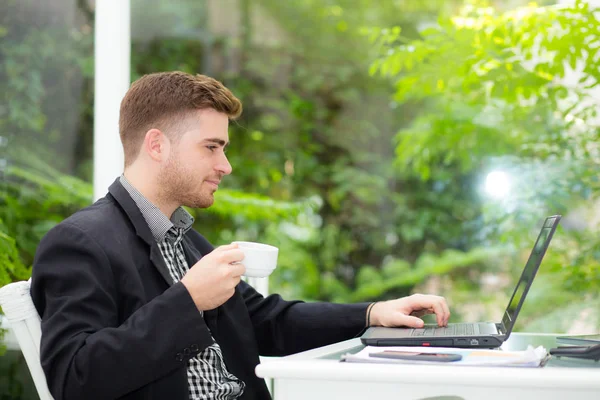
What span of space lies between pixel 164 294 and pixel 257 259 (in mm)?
201

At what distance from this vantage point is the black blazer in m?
0.93

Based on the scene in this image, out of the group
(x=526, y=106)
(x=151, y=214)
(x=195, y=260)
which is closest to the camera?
(x=151, y=214)

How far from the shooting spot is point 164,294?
3.20 ft

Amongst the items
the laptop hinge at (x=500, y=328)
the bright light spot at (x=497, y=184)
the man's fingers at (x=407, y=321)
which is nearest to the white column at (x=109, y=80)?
the man's fingers at (x=407, y=321)

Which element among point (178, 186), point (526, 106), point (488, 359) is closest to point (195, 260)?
point (178, 186)

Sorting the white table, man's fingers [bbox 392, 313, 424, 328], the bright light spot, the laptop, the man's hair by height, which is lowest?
the white table

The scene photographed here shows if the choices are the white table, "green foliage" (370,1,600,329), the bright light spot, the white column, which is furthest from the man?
the bright light spot

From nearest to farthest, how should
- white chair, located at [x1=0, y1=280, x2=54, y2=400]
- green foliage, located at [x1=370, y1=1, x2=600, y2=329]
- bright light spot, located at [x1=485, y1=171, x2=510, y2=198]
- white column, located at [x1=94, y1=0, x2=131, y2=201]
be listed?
white chair, located at [x1=0, y1=280, x2=54, y2=400] → white column, located at [x1=94, y1=0, x2=131, y2=201] → green foliage, located at [x1=370, y1=1, x2=600, y2=329] → bright light spot, located at [x1=485, y1=171, x2=510, y2=198]

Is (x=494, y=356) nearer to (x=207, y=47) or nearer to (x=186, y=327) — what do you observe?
(x=186, y=327)

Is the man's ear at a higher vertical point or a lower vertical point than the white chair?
higher

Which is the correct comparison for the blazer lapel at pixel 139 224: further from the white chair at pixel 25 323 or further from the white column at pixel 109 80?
the white column at pixel 109 80

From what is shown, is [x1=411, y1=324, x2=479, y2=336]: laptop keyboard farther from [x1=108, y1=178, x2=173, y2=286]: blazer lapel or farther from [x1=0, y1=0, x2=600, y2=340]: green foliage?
[x1=0, y1=0, x2=600, y2=340]: green foliage

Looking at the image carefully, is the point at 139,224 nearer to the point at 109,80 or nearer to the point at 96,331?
the point at 96,331

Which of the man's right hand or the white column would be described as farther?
the white column
